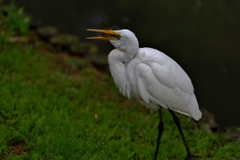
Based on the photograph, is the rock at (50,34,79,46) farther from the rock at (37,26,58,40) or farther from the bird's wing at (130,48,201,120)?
the bird's wing at (130,48,201,120)

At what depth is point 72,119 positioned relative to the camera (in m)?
5.09

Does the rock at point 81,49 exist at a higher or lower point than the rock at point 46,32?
lower

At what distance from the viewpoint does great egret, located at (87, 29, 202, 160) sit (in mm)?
3955

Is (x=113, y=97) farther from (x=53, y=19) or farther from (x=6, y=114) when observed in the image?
(x=53, y=19)

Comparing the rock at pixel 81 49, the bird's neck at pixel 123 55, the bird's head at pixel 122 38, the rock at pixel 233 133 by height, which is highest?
the bird's head at pixel 122 38

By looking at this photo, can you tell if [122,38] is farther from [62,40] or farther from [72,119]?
[62,40]

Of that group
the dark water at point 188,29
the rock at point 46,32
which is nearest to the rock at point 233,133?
the dark water at point 188,29

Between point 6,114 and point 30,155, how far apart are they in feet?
3.03

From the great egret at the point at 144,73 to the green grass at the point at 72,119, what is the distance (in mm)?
788

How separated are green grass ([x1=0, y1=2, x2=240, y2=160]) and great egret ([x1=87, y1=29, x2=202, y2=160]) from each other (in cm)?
79

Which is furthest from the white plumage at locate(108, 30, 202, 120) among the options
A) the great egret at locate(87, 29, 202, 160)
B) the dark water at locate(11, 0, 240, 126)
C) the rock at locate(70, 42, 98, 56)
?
the rock at locate(70, 42, 98, 56)

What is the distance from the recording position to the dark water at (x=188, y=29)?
24.6 ft

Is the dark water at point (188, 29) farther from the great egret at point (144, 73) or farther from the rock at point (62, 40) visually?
the great egret at point (144, 73)

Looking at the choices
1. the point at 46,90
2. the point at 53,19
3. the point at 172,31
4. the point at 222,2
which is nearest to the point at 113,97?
the point at 46,90
